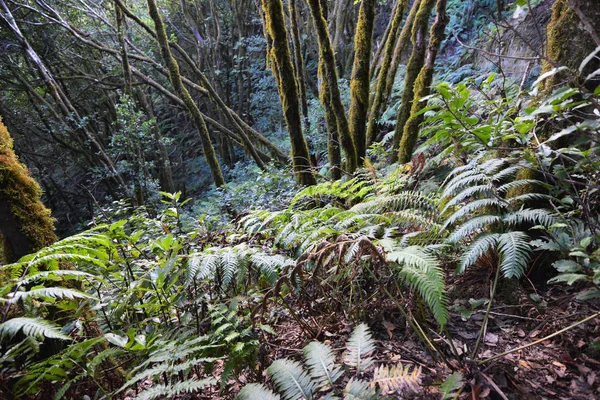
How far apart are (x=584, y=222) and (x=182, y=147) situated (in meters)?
15.8

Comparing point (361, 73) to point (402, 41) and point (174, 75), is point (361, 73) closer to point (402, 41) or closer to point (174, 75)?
point (402, 41)

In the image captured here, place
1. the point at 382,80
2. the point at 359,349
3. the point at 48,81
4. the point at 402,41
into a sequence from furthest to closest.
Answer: the point at 48,81 → the point at 382,80 → the point at 402,41 → the point at 359,349

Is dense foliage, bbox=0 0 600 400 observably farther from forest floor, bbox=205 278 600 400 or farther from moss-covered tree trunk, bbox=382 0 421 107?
moss-covered tree trunk, bbox=382 0 421 107

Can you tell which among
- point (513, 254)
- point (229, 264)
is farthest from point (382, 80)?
point (229, 264)

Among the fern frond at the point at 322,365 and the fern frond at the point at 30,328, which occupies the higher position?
the fern frond at the point at 30,328

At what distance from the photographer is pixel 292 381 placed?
4.59 ft

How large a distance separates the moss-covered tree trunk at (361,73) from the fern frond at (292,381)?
3.77 metres

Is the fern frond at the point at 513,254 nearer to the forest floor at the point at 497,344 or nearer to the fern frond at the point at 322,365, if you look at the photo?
A: the forest floor at the point at 497,344

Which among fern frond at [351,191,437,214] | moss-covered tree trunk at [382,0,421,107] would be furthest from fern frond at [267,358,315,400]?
moss-covered tree trunk at [382,0,421,107]

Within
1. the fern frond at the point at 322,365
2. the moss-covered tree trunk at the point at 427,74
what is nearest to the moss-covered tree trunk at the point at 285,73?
the moss-covered tree trunk at the point at 427,74

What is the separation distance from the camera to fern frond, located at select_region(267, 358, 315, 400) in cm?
136

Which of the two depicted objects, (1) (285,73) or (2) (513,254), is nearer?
(2) (513,254)

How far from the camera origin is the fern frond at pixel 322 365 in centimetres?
137

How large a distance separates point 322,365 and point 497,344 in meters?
1.04
